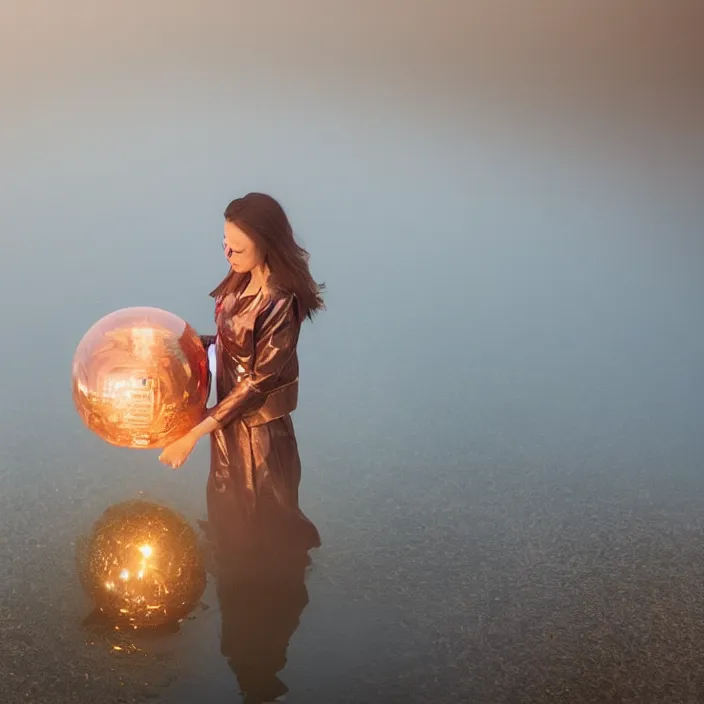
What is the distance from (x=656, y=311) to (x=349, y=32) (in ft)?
17.9

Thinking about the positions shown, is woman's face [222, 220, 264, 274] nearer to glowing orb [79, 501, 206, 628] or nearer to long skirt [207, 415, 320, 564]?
long skirt [207, 415, 320, 564]

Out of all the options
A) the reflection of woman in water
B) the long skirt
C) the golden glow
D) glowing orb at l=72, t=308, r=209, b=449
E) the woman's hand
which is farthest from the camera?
the golden glow

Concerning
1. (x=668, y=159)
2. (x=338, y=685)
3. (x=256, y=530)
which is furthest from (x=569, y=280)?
(x=338, y=685)

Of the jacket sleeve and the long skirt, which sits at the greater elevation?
the jacket sleeve

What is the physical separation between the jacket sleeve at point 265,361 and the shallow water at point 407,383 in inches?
27.7

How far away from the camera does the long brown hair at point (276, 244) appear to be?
359 centimetres

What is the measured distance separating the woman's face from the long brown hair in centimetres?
2

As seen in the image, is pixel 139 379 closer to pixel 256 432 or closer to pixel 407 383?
pixel 256 432

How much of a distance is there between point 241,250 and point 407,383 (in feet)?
7.70

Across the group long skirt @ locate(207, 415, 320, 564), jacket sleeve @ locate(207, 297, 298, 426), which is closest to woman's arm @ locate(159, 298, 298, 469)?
jacket sleeve @ locate(207, 297, 298, 426)

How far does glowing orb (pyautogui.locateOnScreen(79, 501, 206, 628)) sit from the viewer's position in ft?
12.4

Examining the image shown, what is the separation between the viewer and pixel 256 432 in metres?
3.85

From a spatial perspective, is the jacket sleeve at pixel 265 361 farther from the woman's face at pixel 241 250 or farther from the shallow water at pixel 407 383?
the shallow water at pixel 407 383

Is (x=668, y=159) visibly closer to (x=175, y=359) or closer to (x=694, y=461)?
(x=694, y=461)
